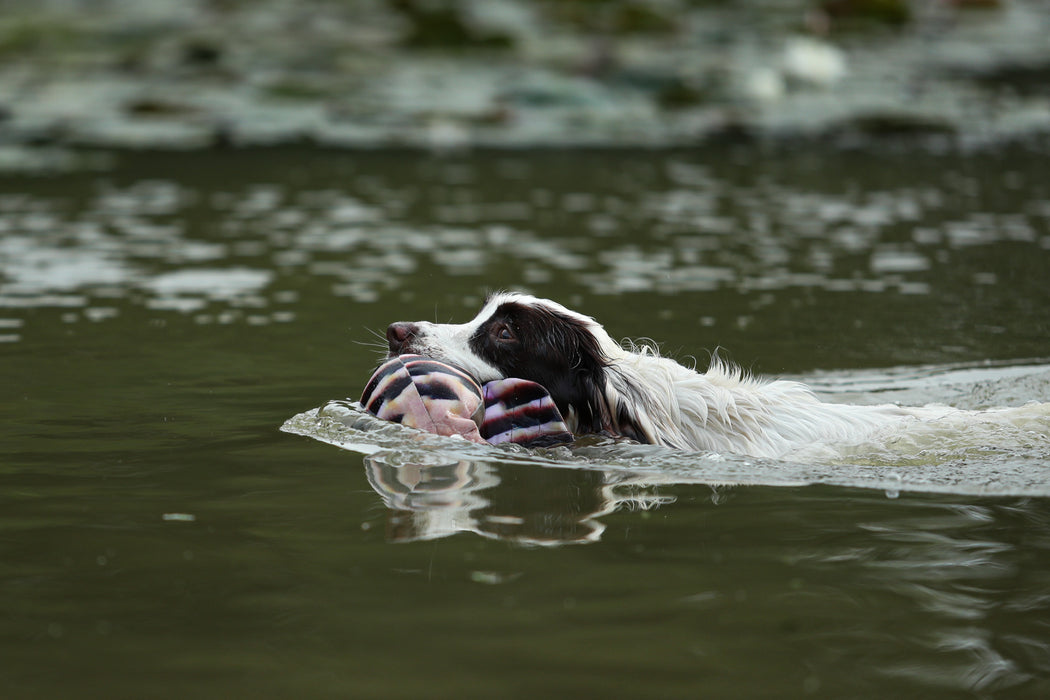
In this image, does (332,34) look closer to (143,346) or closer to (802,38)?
(802,38)

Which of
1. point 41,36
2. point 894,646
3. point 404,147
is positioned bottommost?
point 894,646

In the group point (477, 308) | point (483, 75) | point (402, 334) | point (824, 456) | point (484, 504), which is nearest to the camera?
point (484, 504)

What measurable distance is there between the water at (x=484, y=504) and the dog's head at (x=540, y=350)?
11.1 inches

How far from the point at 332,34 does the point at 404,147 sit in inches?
98.5

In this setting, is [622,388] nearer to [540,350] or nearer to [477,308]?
[540,350]

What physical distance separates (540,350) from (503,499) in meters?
1.03

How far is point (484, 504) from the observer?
4.83 meters

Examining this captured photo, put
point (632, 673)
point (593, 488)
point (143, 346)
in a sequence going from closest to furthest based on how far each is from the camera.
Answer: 1. point (632, 673)
2. point (593, 488)
3. point (143, 346)

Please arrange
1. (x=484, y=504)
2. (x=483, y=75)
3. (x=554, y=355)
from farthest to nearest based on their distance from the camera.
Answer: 1. (x=483, y=75)
2. (x=554, y=355)
3. (x=484, y=504)

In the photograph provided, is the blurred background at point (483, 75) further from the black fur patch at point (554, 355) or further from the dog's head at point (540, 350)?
the black fur patch at point (554, 355)

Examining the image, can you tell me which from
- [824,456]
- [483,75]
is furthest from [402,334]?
[483,75]

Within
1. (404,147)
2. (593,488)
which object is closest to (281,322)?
(593,488)

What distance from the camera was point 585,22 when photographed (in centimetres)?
2148

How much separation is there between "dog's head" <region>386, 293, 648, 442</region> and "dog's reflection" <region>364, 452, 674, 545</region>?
0.47 metres
